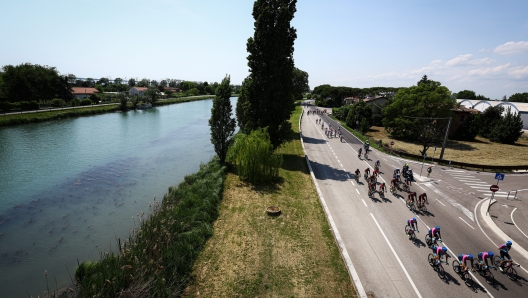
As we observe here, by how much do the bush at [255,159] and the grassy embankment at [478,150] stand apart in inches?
950

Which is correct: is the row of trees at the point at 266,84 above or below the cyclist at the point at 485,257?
above

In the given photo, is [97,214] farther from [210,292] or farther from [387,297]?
[387,297]

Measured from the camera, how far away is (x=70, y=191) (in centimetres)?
2339

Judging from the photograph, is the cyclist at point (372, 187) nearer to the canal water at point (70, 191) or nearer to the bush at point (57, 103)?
the canal water at point (70, 191)

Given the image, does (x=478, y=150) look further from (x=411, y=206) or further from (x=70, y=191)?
(x=70, y=191)

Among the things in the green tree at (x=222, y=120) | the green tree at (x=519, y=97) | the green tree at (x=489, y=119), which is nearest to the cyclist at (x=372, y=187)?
the green tree at (x=222, y=120)

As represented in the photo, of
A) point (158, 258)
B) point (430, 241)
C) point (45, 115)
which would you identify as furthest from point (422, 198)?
point (45, 115)

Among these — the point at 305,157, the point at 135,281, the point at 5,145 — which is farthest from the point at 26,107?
the point at 135,281

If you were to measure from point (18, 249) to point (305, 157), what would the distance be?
27.1m

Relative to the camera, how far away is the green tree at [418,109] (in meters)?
46.8

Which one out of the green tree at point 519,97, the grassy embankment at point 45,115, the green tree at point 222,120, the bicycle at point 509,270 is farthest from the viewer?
the green tree at point 519,97

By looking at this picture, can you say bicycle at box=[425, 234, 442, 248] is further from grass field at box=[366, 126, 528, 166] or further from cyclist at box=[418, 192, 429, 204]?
grass field at box=[366, 126, 528, 166]

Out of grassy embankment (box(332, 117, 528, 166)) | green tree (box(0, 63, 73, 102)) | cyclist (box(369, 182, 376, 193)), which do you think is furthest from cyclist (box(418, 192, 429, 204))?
green tree (box(0, 63, 73, 102))

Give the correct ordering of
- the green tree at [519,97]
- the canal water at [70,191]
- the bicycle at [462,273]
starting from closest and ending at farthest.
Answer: the bicycle at [462,273] < the canal water at [70,191] < the green tree at [519,97]
